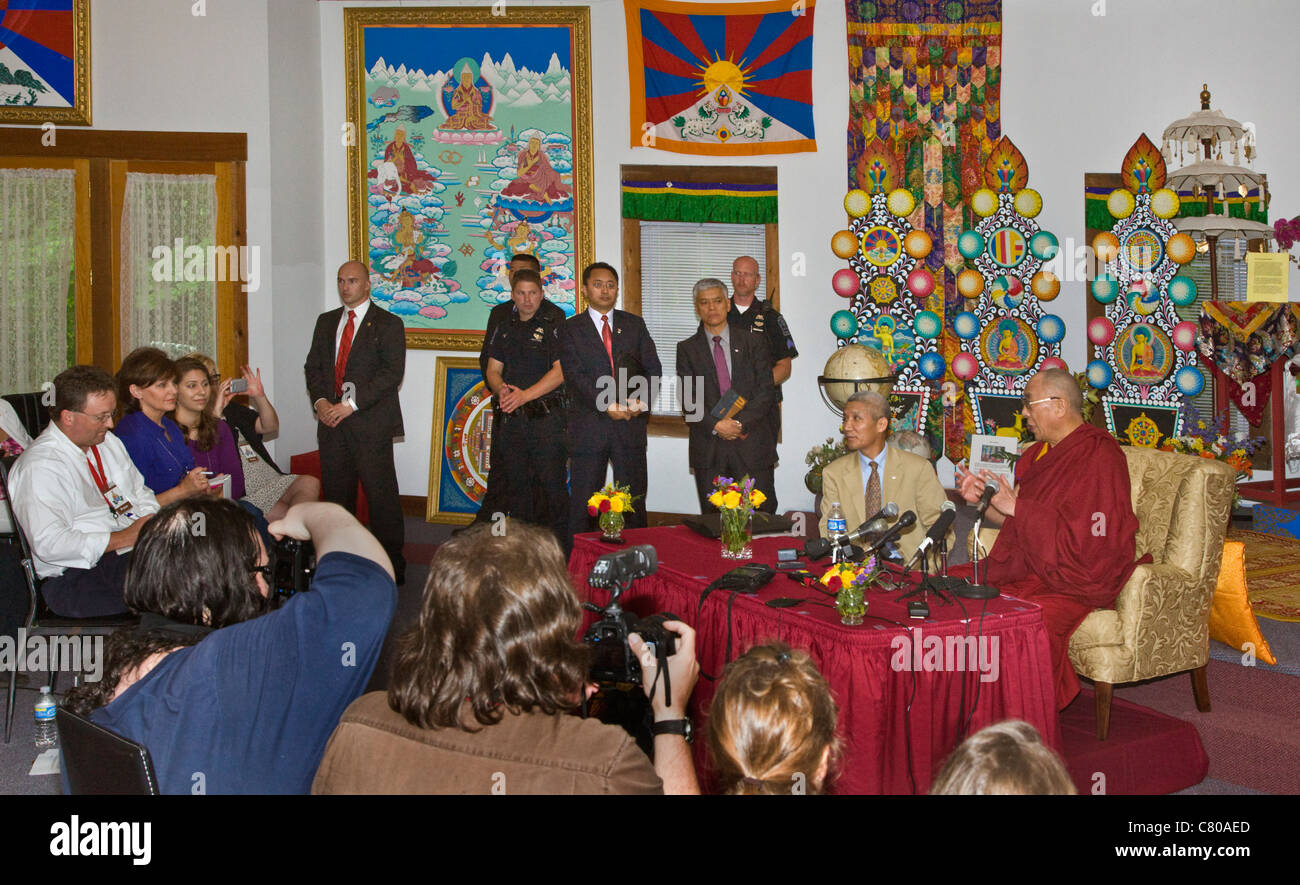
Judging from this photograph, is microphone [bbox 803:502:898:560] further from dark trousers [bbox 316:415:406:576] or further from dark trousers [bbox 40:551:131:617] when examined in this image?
dark trousers [bbox 316:415:406:576]

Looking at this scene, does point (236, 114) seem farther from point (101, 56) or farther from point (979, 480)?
point (979, 480)

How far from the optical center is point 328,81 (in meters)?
8.05

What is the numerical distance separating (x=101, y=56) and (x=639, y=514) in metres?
4.58

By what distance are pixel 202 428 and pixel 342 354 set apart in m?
1.65

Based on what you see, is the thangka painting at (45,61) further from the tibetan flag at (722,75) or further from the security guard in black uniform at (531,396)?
the tibetan flag at (722,75)

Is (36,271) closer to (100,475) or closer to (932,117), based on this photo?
(100,475)

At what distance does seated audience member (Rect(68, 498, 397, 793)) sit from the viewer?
198 cm

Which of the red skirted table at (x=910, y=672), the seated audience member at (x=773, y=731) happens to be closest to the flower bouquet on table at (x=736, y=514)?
the red skirted table at (x=910, y=672)

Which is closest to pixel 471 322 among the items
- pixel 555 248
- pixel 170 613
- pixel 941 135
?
pixel 555 248

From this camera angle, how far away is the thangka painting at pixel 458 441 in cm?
798

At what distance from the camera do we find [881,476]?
438cm

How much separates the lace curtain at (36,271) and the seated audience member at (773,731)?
6.93m

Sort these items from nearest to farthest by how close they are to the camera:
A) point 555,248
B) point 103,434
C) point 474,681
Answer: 1. point 474,681
2. point 103,434
3. point 555,248

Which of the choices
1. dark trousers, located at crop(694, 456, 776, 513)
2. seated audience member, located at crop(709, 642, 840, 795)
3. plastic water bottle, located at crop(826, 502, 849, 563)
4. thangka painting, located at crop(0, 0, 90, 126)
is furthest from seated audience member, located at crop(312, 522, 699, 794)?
thangka painting, located at crop(0, 0, 90, 126)
